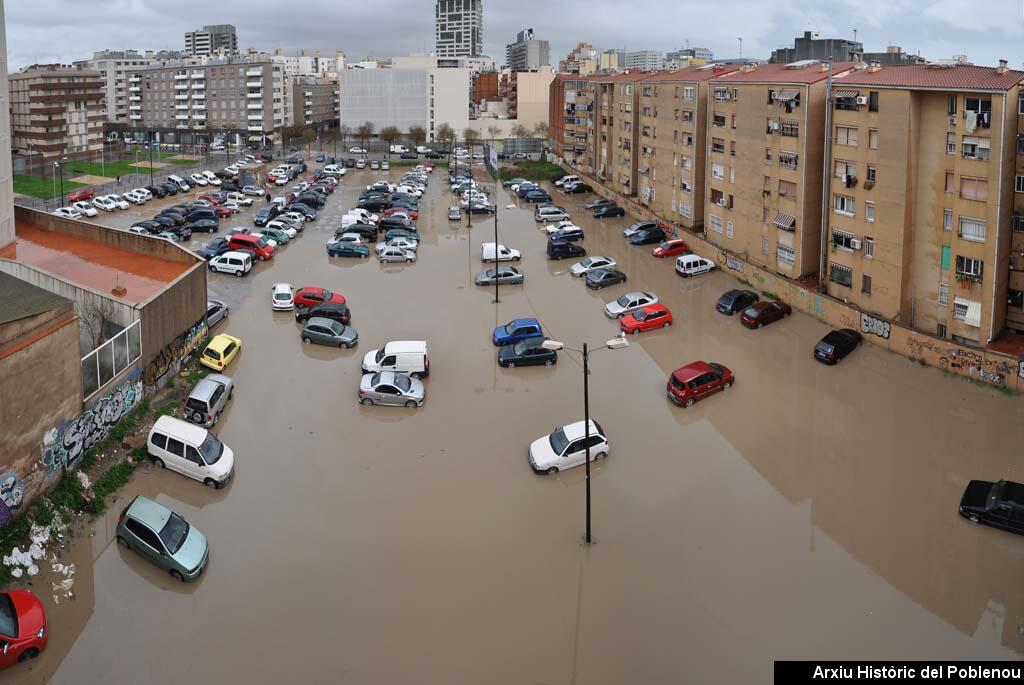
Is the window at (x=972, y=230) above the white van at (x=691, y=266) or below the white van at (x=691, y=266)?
above

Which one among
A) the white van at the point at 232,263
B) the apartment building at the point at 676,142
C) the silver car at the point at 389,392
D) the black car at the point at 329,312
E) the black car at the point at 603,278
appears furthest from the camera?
the apartment building at the point at 676,142

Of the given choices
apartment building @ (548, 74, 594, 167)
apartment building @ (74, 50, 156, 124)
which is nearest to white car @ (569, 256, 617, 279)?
apartment building @ (548, 74, 594, 167)

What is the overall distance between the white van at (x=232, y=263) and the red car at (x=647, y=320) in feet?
56.4

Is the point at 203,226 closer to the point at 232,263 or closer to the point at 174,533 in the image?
the point at 232,263

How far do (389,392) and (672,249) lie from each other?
22.9m

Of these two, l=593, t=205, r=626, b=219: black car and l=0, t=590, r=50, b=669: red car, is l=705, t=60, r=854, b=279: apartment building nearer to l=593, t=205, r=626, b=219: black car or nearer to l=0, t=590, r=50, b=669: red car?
l=593, t=205, r=626, b=219: black car

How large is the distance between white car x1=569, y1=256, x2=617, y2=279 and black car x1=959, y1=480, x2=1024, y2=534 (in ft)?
68.3

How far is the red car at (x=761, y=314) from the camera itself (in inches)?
1138

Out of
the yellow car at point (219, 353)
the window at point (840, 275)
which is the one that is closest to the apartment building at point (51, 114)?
the yellow car at point (219, 353)

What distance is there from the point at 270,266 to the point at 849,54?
104 ft

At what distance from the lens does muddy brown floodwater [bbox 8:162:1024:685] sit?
12734 mm

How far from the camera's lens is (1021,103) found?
933 inches

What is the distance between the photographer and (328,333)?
26281 mm

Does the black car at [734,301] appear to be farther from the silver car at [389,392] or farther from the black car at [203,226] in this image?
the black car at [203,226]
